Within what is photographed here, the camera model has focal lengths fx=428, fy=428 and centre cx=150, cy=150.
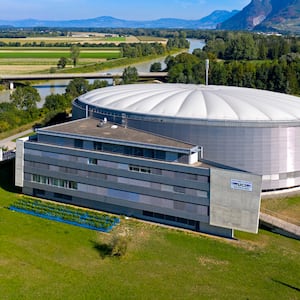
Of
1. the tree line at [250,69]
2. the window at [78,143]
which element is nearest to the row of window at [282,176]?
the window at [78,143]

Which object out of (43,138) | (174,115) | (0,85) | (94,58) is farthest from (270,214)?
(94,58)

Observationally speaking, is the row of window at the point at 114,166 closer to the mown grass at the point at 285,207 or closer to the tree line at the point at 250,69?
the mown grass at the point at 285,207

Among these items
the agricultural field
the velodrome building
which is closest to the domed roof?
the velodrome building

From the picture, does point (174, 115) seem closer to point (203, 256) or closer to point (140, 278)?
point (203, 256)

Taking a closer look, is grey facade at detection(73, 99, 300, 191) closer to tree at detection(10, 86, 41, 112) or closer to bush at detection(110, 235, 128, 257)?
bush at detection(110, 235, 128, 257)

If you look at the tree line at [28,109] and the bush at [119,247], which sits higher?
the tree line at [28,109]

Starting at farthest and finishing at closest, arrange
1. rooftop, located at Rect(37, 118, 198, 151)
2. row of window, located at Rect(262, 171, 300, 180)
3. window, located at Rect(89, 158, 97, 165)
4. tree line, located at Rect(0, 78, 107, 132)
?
tree line, located at Rect(0, 78, 107, 132) < row of window, located at Rect(262, 171, 300, 180) < window, located at Rect(89, 158, 97, 165) < rooftop, located at Rect(37, 118, 198, 151)

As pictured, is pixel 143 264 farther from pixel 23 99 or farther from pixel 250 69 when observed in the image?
pixel 250 69
